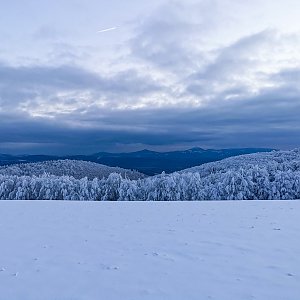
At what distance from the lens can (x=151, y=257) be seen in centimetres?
940

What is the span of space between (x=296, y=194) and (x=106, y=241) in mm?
59057

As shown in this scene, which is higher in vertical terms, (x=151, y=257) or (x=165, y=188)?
(x=151, y=257)

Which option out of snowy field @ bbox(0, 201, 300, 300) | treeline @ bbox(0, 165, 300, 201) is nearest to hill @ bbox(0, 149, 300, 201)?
treeline @ bbox(0, 165, 300, 201)

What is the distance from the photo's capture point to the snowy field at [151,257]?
23.3 ft

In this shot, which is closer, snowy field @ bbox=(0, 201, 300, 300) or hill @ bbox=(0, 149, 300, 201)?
snowy field @ bbox=(0, 201, 300, 300)

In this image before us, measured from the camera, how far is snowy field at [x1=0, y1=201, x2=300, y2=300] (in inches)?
280

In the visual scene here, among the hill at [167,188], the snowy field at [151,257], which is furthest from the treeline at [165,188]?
the snowy field at [151,257]

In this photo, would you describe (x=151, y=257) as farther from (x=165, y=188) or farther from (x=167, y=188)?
(x=165, y=188)

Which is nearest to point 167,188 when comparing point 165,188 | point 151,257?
point 165,188

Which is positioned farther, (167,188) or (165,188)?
(165,188)

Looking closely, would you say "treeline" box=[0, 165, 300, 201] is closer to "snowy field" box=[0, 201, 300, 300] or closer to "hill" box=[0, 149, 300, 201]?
"hill" box=[0, 149, 300, 201]

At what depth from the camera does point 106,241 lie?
11312 mm

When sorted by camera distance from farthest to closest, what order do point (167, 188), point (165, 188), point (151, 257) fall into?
point (165, 188) → point (167, 188) → point (151, 257)

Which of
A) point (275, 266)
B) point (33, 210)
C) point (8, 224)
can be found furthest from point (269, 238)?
point (33, 210)
